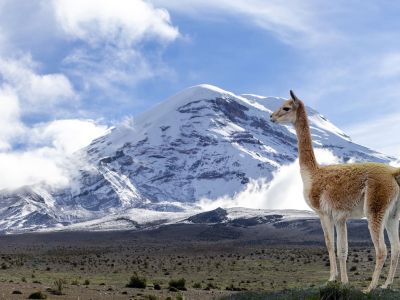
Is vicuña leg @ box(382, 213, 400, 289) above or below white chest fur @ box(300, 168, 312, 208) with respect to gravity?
below

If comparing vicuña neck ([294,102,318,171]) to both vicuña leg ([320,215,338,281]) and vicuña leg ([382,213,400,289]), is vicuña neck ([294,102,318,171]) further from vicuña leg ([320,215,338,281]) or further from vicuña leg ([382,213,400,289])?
vicuña leg ([382,213,400,289])

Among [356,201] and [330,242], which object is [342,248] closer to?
[330,242]

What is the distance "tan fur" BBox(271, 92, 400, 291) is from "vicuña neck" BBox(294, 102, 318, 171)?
0.92 ft

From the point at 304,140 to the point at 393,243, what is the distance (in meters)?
2.28

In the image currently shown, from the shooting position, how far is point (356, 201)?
962 centimetres

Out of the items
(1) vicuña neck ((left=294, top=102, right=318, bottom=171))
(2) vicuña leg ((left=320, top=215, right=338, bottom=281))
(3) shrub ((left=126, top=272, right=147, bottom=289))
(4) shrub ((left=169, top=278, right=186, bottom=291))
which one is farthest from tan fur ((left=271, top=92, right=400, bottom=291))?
(3) shrub ((left=126, top=272, right=147, bottom=289))

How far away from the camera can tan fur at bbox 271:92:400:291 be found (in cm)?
932

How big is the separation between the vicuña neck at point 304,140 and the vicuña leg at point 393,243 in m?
1.66

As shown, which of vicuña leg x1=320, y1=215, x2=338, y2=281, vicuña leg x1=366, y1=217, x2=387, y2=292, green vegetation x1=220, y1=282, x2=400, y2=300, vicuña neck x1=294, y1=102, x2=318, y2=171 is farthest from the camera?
vicuña neck x1=294, y1=102, x2=318, y2=171

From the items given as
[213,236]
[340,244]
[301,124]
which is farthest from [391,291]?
[213,236]

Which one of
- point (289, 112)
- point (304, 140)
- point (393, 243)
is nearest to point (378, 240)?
point (393, 243)

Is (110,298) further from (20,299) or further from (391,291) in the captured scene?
(391,291)

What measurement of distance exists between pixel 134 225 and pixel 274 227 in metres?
50.5

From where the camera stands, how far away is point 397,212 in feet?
31.6
